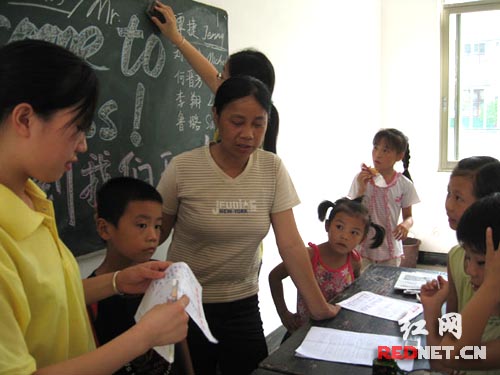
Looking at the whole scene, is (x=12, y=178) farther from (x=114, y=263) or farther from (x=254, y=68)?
(x=254, y=68)

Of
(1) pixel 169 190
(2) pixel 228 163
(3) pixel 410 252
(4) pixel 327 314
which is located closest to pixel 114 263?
(1) pixel 169 190

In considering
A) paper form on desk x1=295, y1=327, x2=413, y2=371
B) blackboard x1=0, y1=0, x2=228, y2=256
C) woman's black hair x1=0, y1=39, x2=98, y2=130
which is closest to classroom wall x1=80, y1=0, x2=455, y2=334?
blackboard x1=0, y1=0, x2=228, y2=256

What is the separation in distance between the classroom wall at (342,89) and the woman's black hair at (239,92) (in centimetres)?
74

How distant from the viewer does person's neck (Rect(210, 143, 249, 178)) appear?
167cm

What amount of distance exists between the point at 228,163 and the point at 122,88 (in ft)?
1.69

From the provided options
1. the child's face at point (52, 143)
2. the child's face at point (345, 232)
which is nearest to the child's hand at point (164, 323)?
the child's face at point (52, 143)

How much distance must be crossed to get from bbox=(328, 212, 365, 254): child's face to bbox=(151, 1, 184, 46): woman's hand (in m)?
1.04

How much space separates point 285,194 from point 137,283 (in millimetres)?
719

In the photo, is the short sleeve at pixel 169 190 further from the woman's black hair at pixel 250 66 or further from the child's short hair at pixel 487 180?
the child's short hair at pixel 487 180

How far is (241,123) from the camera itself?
63.0 inches

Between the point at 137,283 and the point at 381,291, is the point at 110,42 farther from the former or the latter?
the point at 381,291

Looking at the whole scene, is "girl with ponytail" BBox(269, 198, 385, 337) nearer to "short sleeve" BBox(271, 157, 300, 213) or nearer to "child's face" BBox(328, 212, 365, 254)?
"child's face" BBox(328, 212, 365, 254)

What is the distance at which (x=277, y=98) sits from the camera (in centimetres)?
316

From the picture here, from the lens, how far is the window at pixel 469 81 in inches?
199
